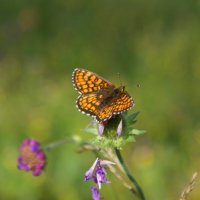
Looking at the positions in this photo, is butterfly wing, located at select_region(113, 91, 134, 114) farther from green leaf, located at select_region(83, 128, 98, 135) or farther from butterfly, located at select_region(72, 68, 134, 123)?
green leaf, located at select_region(83, 128, 98, 135)

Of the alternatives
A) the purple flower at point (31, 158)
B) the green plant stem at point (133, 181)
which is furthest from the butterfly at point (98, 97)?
the purple flower at point (31, 158)

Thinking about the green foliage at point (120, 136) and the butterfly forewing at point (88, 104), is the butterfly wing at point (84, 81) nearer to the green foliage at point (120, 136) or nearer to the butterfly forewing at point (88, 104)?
the butterfly forewing at point (88, 104)

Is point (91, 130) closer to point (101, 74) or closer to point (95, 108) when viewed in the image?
point (95, 108)

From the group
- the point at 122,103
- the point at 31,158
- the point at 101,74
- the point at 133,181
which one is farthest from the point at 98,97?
the point at 101,74

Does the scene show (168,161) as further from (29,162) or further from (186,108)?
(29,162)

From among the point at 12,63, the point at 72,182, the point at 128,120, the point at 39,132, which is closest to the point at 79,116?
the point at 39,132

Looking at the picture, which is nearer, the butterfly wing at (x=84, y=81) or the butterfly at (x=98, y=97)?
the butterfly at (x=98, y=97)
